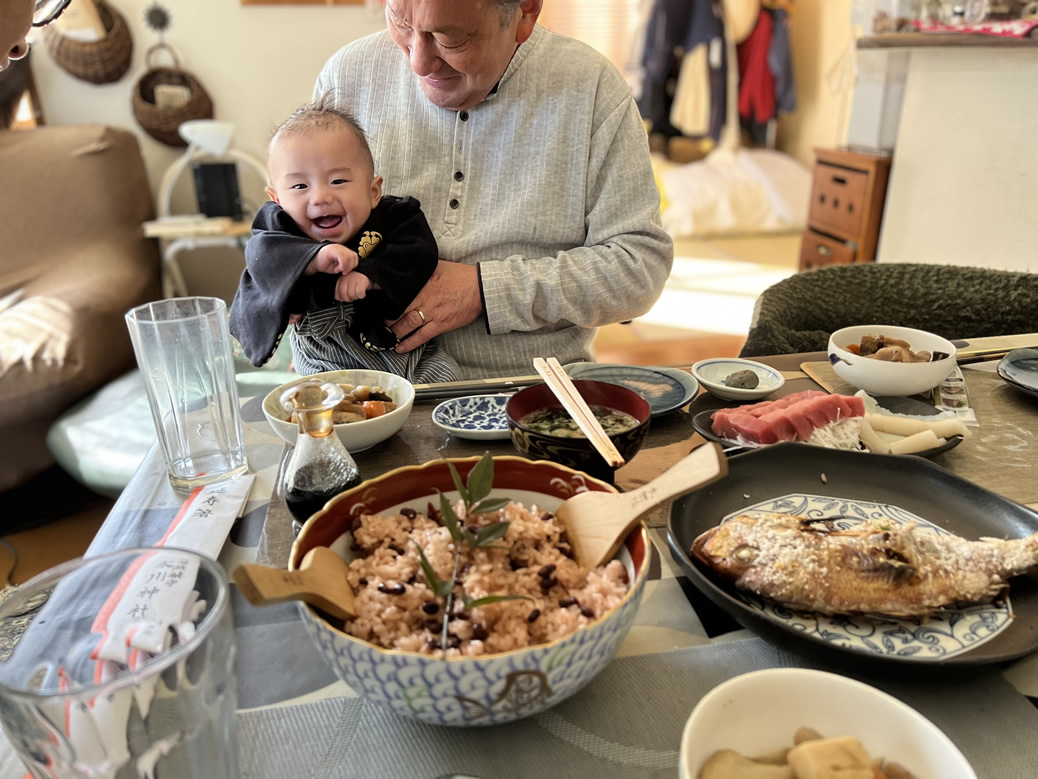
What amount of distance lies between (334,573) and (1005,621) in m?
0.58

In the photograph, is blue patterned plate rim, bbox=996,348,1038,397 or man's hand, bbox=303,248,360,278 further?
man's hand, bbox=303,248,360,278

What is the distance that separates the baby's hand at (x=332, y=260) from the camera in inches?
49.9

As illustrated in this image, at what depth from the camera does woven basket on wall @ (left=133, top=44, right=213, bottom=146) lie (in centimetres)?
356

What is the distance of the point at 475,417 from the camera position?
1055 mm

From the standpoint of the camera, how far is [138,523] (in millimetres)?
874

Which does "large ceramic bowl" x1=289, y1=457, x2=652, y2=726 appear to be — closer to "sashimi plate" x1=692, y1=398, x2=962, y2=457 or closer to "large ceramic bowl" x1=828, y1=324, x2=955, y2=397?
"sashimi plate" x1=692, y1=398, x2=962, y2=457

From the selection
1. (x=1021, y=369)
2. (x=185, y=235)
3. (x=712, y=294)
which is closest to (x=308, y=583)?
(x=1021, y=369)

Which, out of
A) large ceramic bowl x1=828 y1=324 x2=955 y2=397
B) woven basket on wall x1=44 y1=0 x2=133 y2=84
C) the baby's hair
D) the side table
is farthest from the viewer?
woven basket on wall x1=44 y1=0 x2=133 y2=84

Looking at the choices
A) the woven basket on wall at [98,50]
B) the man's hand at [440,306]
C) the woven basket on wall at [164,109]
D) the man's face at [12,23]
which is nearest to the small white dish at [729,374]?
the man's hand at [440,306]

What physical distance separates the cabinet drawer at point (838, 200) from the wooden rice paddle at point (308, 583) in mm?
3540

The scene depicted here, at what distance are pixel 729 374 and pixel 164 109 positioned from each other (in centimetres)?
340

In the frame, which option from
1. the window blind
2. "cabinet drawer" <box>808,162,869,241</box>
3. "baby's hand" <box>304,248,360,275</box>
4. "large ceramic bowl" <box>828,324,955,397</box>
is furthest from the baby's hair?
the window blind

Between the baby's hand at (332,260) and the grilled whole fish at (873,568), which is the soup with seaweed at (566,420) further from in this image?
the baby's hand at (332,260)

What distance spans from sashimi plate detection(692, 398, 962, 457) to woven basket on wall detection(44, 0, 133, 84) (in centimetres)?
360
